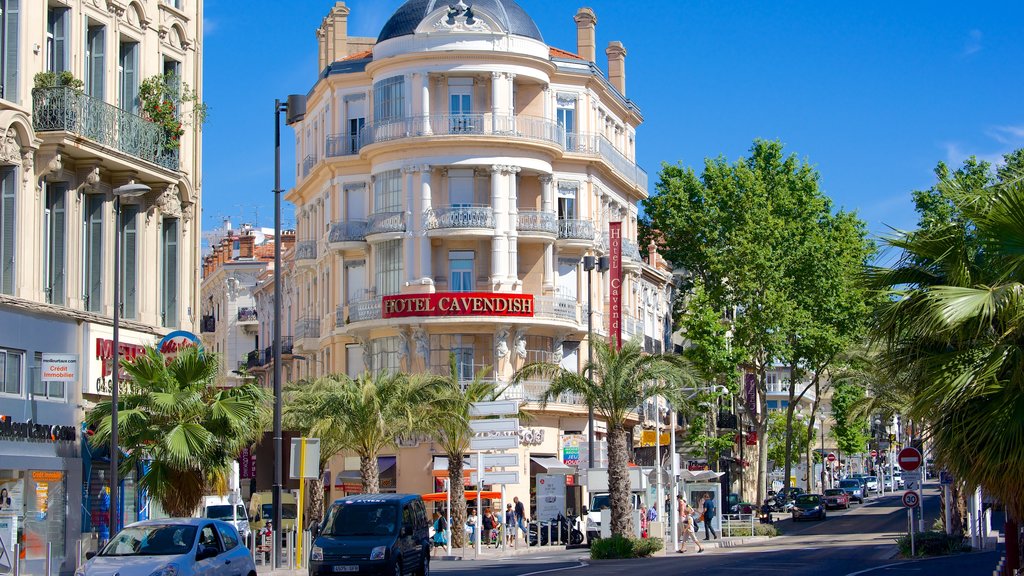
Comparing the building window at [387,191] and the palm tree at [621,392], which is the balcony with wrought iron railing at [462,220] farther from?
the palm tree at [621,392]

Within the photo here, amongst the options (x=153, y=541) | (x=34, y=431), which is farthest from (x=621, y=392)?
(x=153, y=541)

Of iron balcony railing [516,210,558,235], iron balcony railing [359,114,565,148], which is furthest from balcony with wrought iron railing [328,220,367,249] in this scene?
iron balcony railing [516,210,558,235]

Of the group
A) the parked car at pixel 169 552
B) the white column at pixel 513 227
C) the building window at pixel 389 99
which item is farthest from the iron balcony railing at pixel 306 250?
the parked car at pixel 169 552

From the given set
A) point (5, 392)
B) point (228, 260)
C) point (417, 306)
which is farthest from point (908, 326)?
point (228, 260)

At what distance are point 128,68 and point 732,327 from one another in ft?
148

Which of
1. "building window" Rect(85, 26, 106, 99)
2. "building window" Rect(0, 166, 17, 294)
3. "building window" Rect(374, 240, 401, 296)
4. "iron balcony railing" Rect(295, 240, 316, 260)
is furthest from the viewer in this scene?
"iron balcony railing" Rect(295, 240, 316, 260)

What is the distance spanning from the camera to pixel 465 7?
5969 centimetres

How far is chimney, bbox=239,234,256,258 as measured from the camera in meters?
97.6

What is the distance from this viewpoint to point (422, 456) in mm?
59406

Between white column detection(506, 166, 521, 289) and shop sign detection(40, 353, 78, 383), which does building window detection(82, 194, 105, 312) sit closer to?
shop sign detection(40, 353, 78, 383)

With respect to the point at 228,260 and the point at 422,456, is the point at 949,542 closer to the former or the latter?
the point at 422,456

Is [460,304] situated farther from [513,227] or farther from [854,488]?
[854,488]

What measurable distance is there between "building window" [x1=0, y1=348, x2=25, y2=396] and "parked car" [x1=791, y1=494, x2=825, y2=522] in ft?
165

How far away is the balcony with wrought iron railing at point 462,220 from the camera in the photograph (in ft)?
193
